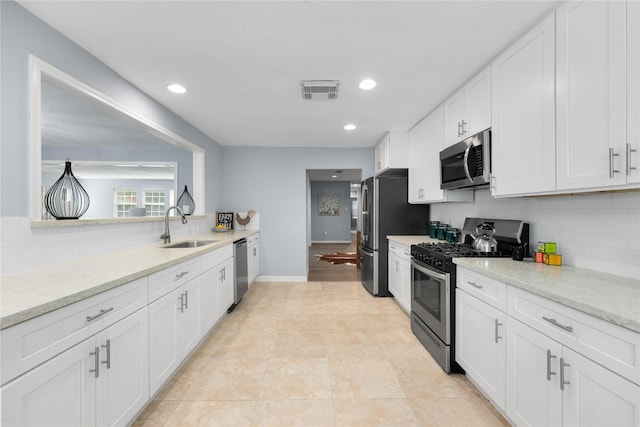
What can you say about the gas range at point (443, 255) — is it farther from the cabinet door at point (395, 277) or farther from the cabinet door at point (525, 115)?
the cabinet door at point (395, 277)

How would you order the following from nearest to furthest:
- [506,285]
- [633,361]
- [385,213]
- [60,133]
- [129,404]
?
[633,361] < [129,404] < [506,285] < [385,213] < [60,133]

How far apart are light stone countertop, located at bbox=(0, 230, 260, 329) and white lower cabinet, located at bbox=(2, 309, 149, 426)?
21 cm

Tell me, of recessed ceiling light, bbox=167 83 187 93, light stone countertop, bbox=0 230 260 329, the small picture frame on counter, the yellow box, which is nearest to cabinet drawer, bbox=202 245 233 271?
light stone countertop, bbox=0 230 260 329

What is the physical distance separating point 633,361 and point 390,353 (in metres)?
1.78

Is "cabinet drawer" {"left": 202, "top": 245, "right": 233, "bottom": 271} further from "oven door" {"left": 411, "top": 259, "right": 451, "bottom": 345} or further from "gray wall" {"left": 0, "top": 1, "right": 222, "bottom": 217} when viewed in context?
"oven door" {"left": 411, "top": 259, "right": 451, "bottom": 345}

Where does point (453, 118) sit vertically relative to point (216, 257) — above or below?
above

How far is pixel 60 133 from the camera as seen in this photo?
179 inches

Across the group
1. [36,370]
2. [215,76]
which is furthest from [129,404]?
[215,76]

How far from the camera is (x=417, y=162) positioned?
143 inches

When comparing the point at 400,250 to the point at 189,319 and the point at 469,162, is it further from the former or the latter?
the point at 189,319

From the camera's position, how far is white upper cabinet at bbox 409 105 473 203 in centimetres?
297

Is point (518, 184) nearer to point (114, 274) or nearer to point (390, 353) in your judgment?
point (390, 353)

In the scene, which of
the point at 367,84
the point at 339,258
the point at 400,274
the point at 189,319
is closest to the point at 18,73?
the point at 189,319

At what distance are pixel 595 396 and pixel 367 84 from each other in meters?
2.41
